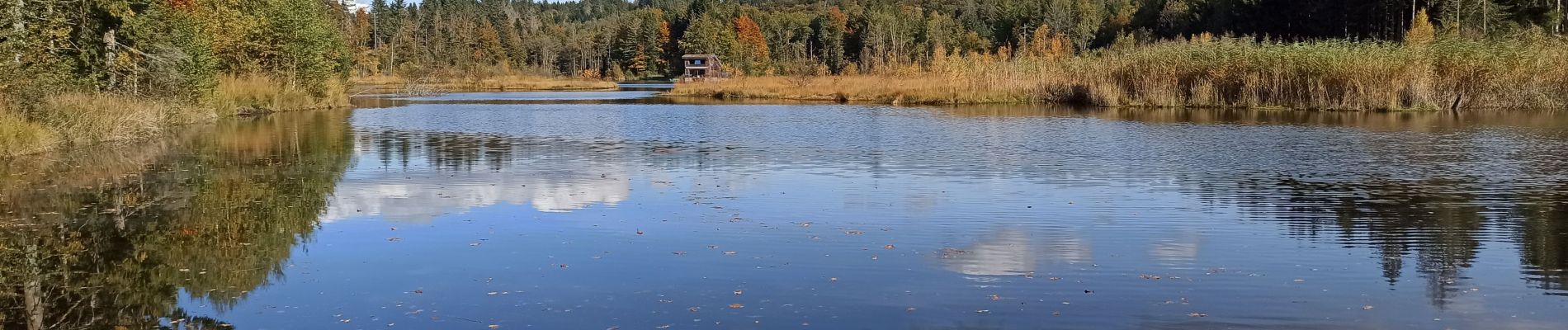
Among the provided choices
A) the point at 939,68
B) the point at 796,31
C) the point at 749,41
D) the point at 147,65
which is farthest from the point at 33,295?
the point at 796,31

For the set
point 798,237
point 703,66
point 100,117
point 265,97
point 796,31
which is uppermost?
point 796,31

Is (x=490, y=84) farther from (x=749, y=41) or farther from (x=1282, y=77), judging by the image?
(x=749, y=41)

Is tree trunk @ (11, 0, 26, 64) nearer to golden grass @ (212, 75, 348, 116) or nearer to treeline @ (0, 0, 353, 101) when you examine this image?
treeline @ (0, 0, 353, 101)

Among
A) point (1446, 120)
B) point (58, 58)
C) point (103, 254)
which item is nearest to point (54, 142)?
point (58, 58)

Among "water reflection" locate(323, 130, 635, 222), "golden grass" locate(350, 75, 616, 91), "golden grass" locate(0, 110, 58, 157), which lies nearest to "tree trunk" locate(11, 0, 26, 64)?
"golden grass" locate(0, 110, 58, 157)

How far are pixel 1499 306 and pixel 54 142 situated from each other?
19.6 metres

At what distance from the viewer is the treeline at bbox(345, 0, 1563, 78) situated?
82.8 meters

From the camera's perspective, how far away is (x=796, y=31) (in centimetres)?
17088

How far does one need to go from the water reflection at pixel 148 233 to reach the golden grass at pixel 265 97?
605 inches

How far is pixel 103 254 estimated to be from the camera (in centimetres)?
923

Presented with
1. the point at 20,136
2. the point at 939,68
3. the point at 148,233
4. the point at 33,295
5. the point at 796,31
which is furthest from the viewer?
the point at 796,31

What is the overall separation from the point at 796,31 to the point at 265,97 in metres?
135

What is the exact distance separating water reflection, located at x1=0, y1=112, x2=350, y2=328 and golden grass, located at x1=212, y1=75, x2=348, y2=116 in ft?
50.4

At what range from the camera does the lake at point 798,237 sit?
23.2 ft
